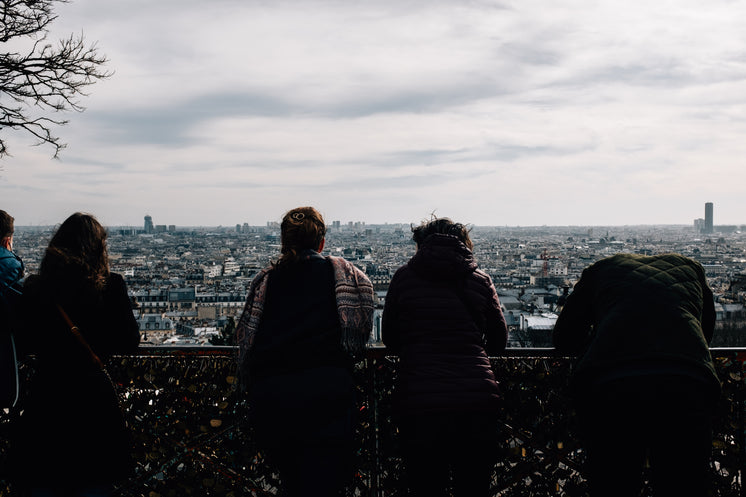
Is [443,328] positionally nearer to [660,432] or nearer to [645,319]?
[645,319]

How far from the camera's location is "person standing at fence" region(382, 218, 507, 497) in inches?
104

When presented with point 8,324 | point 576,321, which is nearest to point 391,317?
point 576,321

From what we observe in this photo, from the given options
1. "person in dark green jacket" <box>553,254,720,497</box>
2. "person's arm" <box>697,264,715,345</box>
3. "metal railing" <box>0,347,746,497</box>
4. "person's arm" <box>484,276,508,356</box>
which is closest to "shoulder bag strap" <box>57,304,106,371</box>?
"metal railing" <box>0,347,746,497</box>

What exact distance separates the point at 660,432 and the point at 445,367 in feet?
2.69

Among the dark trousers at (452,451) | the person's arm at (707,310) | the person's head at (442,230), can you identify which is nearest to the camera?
the dark trousers at (452,451)

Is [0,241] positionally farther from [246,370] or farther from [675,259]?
[675,259]

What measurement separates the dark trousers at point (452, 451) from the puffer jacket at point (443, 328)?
53 mm

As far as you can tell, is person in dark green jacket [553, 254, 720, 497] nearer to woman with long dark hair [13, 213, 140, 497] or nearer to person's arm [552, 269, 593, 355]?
person's arm [552, 269, 593, 355]

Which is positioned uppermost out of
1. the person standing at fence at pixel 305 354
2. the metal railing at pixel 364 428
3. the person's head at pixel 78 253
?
the person's head at pixel 78 253

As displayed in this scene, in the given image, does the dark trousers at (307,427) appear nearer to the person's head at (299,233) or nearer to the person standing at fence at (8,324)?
the person's head at (299,233)

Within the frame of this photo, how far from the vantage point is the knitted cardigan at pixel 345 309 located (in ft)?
8.65

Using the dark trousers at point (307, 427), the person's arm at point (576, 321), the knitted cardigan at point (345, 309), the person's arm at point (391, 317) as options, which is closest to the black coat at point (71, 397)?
the knitted cardigan at point (345, 309)

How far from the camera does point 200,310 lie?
89.2 m

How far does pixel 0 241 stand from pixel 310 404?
197 cm
